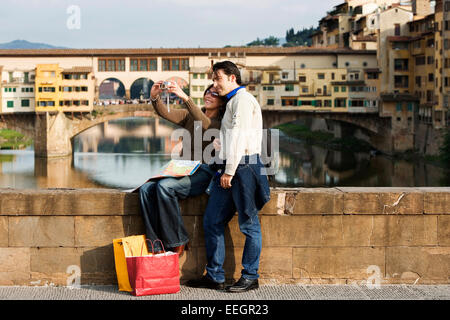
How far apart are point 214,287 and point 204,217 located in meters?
0.38

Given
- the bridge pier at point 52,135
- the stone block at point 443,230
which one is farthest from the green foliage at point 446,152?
the stone block at point 443,230

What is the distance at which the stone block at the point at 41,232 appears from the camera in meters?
4.17

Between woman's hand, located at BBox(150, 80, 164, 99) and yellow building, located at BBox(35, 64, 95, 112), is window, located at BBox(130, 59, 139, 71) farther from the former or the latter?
woman's hand, located at BBox(150, 80, 164, 99)

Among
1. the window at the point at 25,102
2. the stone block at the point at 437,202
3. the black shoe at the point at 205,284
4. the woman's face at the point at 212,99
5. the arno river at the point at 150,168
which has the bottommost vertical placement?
the arno river at the point at 150,168

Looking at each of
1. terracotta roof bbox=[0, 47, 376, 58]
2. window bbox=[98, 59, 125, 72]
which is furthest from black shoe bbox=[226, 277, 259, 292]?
window bbox=[98, 59, 125, 72]

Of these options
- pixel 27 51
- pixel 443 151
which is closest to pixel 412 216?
pixel 443 151

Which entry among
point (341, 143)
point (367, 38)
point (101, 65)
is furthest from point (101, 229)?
point (367, 38)

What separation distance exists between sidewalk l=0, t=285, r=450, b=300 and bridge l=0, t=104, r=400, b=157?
33.1m

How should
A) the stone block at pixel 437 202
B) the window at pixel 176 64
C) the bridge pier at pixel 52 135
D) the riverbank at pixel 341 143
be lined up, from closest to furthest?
the stone block at pixel 437 202 → the riverbank at pixel 341 143 → the bridge pier at pixel 52 135 → the window at pixel 176 64

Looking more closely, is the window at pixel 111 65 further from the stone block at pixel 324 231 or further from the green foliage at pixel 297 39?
the green foliage at pixel 297 39

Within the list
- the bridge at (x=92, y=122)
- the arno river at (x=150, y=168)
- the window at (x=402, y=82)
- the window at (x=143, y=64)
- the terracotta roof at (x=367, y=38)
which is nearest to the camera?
the arno river at (x=150, y=168)

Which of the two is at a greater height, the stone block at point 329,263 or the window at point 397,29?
the window at point 397,29

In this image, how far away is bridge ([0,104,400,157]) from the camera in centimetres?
3781

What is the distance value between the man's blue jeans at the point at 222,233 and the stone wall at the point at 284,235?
0.21 m
